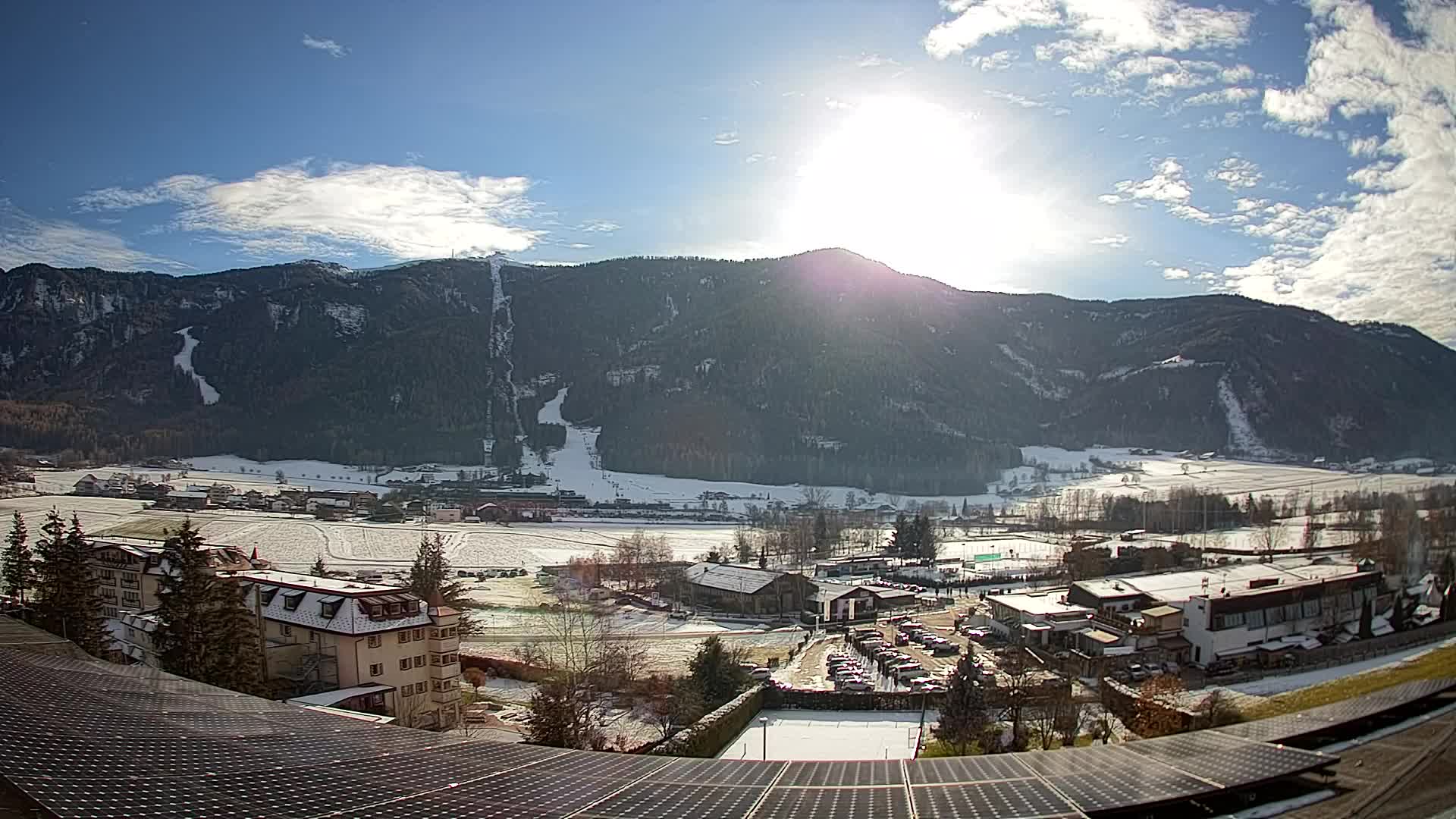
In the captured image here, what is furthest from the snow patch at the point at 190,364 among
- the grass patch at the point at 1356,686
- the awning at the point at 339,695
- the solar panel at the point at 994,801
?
the solar panel at the point at 994,801

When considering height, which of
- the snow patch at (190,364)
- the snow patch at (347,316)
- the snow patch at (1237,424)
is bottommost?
the snow patch at (1237,424)

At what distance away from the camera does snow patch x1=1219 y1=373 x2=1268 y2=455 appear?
94.2 meters

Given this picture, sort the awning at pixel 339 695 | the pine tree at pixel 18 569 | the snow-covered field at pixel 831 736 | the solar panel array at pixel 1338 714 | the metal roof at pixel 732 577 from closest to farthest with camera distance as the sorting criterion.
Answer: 1. the solar panel array at pixel 1338 714
2. the snow-covered field at pixel 831 736
3. the awning at pixel 339 695
4. the pine tree at pixel 18 569
5. the metal roof at pixel 732 577

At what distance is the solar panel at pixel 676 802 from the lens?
690cm

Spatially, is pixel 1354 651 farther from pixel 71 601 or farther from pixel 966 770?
pixel 71 601

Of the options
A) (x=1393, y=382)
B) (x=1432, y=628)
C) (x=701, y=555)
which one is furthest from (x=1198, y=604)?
(x=1393, y=382)

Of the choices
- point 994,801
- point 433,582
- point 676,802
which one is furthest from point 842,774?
point 433,582

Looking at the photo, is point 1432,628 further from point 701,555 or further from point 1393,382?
point 1393,382

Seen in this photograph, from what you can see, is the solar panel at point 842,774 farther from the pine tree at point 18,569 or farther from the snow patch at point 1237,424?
the snow patch at point 1237,424

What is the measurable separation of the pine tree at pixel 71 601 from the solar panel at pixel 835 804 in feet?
48.3

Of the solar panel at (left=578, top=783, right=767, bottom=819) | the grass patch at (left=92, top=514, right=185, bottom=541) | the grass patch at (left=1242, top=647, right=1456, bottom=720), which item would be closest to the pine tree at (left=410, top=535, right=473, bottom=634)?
the solar panel at (left=578, top=783, right=767, bottom=819)

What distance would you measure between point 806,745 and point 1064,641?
477 inches

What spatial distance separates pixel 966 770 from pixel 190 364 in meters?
143

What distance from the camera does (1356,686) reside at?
13.5m
